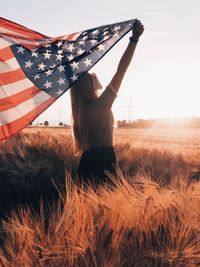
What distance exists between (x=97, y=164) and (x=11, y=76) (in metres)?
1.37

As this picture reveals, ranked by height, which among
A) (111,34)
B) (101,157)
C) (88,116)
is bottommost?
(101,157)

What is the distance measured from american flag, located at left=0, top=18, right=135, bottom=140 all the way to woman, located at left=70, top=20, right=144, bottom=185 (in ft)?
0.67

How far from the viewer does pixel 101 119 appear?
387 cm

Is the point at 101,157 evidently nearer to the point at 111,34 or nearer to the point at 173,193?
the point at 173,193

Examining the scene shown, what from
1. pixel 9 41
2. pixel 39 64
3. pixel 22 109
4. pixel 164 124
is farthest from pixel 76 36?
pixel 164 124

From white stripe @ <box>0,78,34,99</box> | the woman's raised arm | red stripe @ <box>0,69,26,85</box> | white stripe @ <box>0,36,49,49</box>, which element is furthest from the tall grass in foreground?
white stripe @ <box>0,36,49,49</box>

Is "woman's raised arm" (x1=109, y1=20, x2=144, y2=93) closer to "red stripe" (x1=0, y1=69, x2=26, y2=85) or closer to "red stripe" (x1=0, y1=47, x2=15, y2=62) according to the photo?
"red stripe" (x1=0, y1=69, x2=26, y2=85)

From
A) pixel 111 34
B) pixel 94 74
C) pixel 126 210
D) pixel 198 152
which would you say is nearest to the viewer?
pixel 126 210

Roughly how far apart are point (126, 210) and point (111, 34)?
2219mm

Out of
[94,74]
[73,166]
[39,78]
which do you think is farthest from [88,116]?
[73,166]

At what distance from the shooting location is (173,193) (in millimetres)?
3424

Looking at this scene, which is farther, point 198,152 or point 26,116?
point 198,152

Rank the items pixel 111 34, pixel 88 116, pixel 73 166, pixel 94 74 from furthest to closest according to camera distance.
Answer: pixel 73 166, pixel 111 34, pixel 94 74, pixel 88 116

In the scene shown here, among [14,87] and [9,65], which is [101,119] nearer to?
[14,87]
